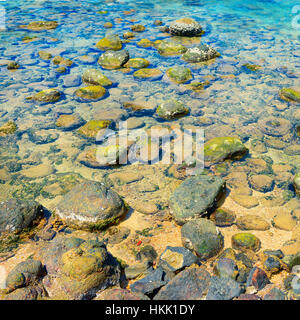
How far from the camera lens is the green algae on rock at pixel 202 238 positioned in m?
4.28

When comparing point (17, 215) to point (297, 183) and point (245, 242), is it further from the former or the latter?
point (297, 183)

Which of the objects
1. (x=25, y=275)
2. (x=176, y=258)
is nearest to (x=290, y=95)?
(x=176, y=258)

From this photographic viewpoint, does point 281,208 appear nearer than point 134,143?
Yes

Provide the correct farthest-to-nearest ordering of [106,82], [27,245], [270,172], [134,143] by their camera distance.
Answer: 1. [106,82]
2. [134,143]
3. [270,172]
4. [27,245]

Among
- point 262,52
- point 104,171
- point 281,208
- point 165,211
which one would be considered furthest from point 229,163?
point 262,52

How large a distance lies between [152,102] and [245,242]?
5087 mm

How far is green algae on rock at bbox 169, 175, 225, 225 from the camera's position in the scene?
189 inches

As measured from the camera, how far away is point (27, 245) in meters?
4.50

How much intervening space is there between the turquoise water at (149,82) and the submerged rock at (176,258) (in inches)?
104

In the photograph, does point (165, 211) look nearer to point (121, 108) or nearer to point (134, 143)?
point (134, 143)

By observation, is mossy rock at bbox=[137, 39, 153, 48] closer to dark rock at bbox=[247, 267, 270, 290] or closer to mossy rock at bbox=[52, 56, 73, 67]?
mossy rock at bbox=[52, 56, 73, 67]

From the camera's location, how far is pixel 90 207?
4.72 meters

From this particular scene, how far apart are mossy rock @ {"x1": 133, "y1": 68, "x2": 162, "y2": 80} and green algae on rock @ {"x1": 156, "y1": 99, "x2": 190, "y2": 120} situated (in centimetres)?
216
